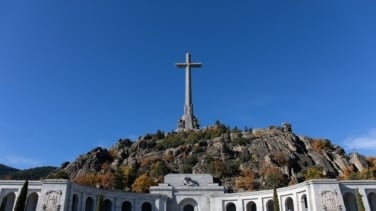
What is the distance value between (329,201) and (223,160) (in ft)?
135

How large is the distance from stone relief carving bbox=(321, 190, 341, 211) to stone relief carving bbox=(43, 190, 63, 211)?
104 feet

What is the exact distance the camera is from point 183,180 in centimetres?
5875

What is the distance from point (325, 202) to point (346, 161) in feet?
144

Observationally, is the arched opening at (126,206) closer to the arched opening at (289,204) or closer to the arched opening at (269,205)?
the arched opening at (269,205)

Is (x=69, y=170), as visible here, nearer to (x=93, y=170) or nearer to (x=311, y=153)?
(x=93, y=170)

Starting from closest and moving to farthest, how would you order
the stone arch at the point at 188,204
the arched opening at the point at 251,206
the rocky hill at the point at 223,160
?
the arched opening at the point at 251,206, the stone arch at the point at 188,204, the rocky hill at the point at 223,160

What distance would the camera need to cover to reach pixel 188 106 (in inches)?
3905

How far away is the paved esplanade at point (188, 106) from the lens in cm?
9894

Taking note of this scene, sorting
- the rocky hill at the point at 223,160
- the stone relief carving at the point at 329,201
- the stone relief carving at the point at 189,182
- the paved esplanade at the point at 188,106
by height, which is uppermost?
the paved esplanade at the point at 188,106

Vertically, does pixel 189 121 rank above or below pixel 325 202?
above

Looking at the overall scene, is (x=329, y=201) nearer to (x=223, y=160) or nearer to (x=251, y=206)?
(x=251, y=206)

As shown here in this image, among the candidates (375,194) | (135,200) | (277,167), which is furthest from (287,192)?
(277,167)

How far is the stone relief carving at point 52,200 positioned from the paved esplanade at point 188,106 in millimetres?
57668

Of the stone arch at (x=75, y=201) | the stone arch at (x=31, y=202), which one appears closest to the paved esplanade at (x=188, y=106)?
the stone arch at (x=75, y=201)
